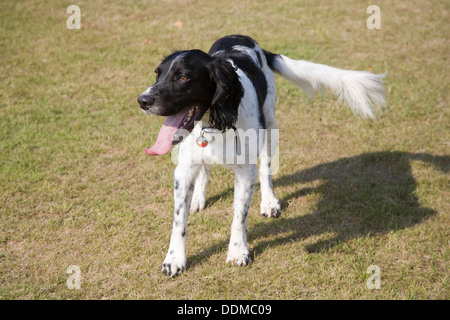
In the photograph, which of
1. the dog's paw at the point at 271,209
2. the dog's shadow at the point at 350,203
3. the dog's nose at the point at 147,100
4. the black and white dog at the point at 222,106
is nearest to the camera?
the dog's nose at the point at 147,100

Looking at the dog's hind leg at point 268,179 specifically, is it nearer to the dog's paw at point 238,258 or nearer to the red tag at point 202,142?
the dog's paw at point 238,258

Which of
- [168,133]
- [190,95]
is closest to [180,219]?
[168,133]

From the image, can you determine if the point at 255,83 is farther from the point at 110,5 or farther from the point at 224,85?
the point at 110,5

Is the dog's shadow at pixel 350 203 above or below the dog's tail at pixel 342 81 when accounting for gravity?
below

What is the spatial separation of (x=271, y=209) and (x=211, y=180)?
0.85 m

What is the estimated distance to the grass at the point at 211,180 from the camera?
3.62 m

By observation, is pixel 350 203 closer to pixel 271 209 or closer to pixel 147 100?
pixel 271 209

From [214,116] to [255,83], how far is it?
2.67ft

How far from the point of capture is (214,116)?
3.31 m

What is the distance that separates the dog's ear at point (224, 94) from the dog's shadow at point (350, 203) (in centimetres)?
122

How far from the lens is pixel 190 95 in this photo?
10.5ft

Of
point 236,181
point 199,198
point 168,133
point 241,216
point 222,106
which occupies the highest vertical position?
point 222,106

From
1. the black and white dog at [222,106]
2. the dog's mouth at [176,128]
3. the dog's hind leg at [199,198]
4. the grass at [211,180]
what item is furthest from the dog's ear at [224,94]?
the dog's hind leg at [199,198]

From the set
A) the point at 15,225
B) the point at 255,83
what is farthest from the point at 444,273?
the point at 15,225
